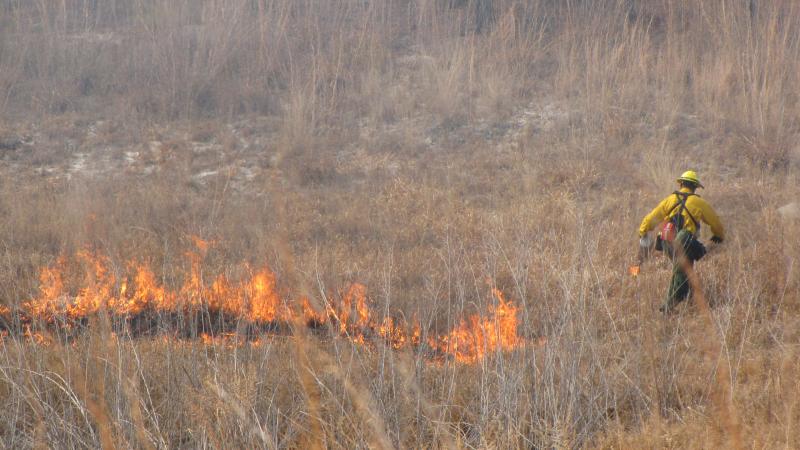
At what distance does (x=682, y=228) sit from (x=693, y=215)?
0.16 meters

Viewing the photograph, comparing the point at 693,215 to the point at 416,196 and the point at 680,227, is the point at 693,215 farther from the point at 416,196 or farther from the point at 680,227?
the point at 416,196

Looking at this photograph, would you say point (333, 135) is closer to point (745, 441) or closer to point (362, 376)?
point (362, 376)

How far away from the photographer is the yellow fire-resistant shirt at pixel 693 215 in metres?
6.25

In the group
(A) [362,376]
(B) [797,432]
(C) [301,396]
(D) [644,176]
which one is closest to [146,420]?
(C) [301,396]

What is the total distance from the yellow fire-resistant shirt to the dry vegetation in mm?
444

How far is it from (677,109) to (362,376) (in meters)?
10.7

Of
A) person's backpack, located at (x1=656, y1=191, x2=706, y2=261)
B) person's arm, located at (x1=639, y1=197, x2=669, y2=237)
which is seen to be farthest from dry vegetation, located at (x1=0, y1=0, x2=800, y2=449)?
person's arm, located at (x1=639, y1=197, x2=669, y2=237)

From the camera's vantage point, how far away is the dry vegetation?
3.82 m

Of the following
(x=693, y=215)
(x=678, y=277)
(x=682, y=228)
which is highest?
(x=693, y=215)

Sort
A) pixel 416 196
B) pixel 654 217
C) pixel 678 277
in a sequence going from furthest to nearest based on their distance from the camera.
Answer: pixel 416 196
pixel 654 217
pixel 678 277

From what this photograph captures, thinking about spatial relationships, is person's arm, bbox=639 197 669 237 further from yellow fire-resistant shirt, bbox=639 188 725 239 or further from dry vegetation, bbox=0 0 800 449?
dry vegetation, bbox=0 0 800 449

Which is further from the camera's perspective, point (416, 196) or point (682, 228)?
point (416, 196)

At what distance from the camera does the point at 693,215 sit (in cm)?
632

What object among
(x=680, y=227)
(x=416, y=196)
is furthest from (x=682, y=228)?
(x=416, y=196)
